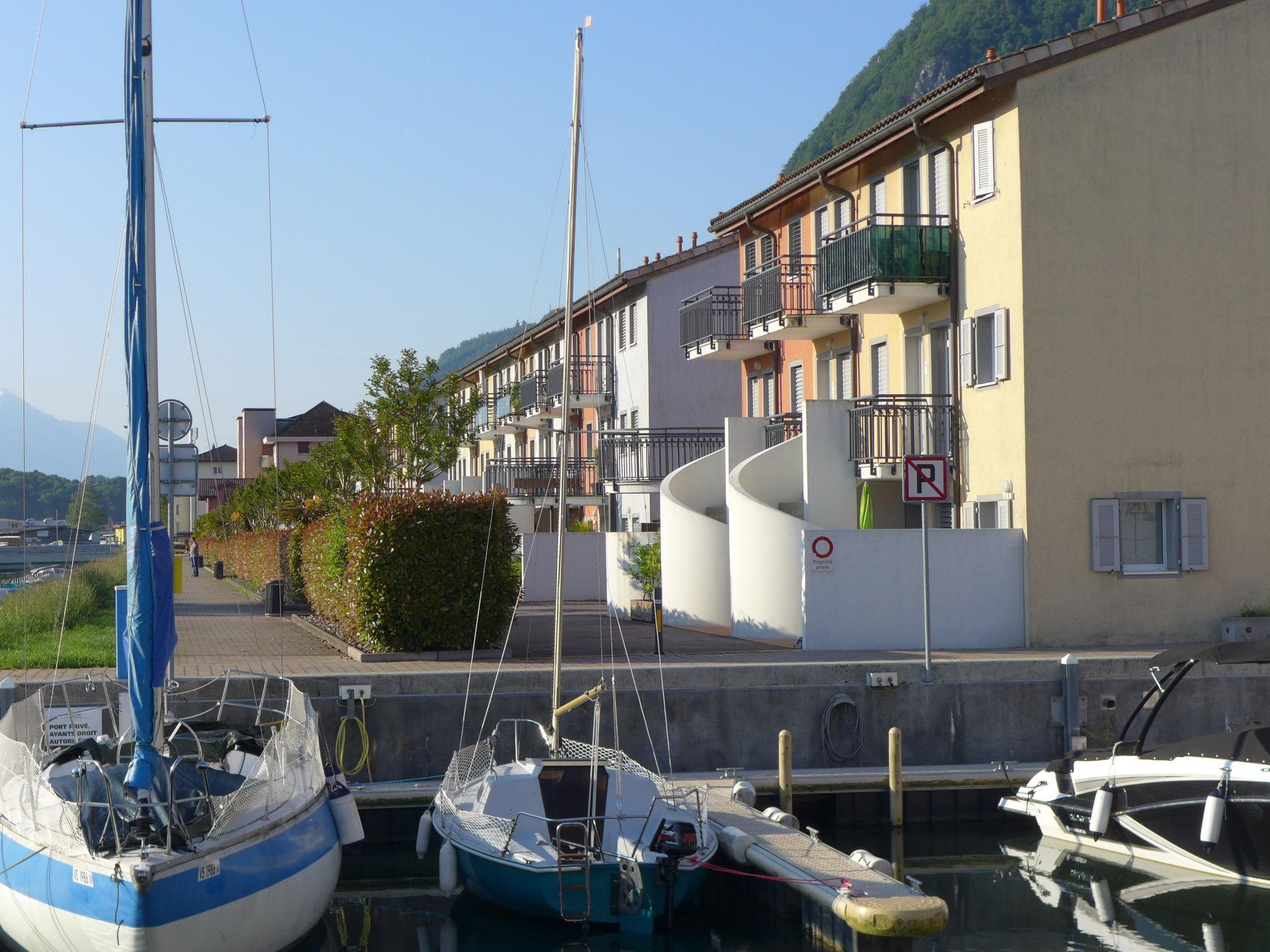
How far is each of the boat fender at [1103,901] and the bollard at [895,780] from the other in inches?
89.5

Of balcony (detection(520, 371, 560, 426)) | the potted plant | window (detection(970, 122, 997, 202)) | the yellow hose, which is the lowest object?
the yellow hose

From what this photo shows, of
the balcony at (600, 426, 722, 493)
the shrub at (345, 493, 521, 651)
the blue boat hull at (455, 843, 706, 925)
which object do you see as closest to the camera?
the blue boat hull at (455, 843, 706, 925)

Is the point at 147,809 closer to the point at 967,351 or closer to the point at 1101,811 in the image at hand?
the point at 1101,811

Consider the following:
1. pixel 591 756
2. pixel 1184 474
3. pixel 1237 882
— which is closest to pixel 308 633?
pixel 591 756

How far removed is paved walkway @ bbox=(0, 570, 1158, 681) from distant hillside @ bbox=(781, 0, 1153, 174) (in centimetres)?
9793

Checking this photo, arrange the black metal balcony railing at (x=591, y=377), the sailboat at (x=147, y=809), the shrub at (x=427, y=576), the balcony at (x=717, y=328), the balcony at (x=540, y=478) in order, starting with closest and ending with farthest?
1. the sailboat at (x=147, y=809)
2. the shrub at (x=427, y=576)
3. the balcony at (x=717, y=328)
4. the balcony at (x=540, y=478)
5. the black metal balcony railing at (x=591, y=377)

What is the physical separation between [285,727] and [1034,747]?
965 cm

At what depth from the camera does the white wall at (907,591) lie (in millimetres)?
22562

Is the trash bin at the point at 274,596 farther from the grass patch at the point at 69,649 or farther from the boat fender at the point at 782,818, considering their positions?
the boat fender at the point at 782,818

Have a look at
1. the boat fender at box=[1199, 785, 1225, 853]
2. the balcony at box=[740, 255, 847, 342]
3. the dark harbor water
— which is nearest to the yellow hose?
the dark harbor water

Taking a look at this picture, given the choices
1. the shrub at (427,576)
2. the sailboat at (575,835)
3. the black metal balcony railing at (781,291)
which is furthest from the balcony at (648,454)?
the sailboat at (575,835)

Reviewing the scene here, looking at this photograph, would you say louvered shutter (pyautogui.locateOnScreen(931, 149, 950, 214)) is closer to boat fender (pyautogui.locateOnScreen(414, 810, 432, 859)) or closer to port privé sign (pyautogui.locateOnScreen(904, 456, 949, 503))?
port privé sign (pyautogui.locateOnScreen(904, 456, 949, 503))

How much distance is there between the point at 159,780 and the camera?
40.3 ft

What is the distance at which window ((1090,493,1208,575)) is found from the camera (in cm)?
2352
